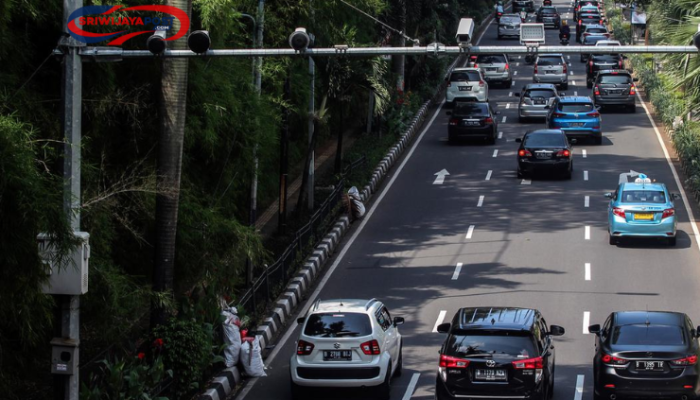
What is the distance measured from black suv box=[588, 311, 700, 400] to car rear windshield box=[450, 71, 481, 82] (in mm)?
36568

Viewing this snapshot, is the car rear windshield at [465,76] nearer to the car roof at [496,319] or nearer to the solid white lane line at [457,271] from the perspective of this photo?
the solid white lane line at [457,271]

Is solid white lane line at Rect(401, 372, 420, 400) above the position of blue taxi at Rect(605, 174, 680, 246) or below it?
below

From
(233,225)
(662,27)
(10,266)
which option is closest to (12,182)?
(10,266)

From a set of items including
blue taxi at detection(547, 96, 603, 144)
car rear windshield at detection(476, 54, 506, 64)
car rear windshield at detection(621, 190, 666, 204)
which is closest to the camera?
car rear windshield at detection(621, 190, 666, 204)

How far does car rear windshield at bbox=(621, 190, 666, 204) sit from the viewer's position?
28938mm

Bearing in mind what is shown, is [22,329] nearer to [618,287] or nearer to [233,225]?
[233,225]

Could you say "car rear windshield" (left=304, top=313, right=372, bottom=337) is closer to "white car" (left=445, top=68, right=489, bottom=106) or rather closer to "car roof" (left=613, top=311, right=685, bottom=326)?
"car roof" (left=613, top=311, right=685, bottom=326)

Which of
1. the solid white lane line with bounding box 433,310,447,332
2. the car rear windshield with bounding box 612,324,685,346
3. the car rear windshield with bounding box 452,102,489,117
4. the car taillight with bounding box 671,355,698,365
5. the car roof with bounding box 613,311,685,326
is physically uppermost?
the car rear windshield with bounding box 452,102,489,117

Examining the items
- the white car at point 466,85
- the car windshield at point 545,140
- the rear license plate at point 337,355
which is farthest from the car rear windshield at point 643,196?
the white car at point 466,85

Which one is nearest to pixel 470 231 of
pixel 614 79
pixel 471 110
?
pixel 471 110

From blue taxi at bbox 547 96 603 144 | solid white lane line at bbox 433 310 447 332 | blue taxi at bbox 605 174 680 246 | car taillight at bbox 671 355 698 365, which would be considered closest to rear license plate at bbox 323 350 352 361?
car taillight at bbox 671 355 698 365

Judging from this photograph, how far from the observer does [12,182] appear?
12.0 metres

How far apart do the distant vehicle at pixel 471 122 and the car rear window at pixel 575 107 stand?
290 cm

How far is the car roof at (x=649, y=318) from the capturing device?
1675 cm
